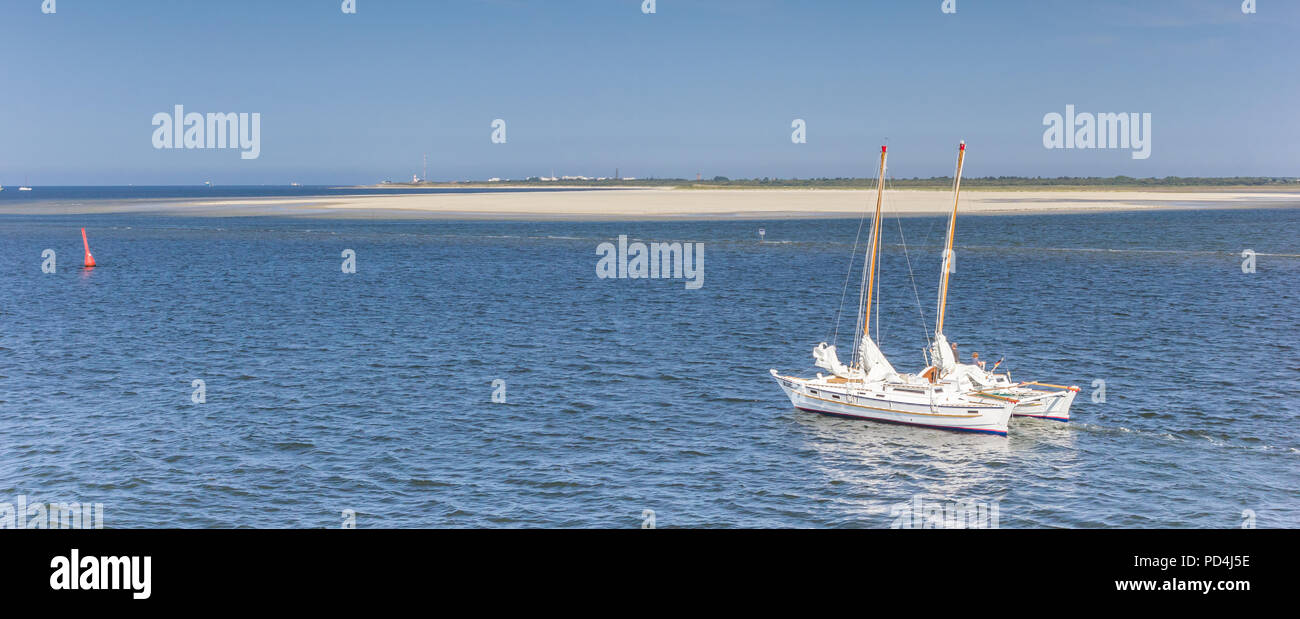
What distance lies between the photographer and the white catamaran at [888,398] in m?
38.2

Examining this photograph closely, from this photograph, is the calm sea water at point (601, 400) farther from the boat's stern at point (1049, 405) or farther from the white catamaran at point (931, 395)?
the white catamaran at point (931, 395)

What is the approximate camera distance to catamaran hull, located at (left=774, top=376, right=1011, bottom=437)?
125 ft

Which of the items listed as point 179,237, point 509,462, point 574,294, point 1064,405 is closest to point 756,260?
point 574,294

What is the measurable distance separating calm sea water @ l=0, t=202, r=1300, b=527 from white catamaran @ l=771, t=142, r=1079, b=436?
2.25ft

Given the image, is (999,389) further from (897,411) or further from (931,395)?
(897,411)

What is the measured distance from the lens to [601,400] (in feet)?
141

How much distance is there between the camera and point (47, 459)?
34438 millimetres

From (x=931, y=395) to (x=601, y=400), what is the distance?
13.7 meters

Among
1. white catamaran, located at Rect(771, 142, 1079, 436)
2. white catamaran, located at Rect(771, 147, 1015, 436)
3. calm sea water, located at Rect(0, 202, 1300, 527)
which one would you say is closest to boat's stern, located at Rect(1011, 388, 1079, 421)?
white catamaran, located at Rect(771, 142, 1079, 436)

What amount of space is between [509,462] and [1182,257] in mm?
94108

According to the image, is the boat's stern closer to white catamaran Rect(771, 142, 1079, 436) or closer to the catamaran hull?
white catamaran Rect(771, 142, 1079, 436)

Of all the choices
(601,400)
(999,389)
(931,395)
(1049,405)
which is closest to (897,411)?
(931,395)
